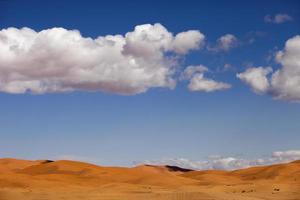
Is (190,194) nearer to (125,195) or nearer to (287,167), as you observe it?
(125,195)

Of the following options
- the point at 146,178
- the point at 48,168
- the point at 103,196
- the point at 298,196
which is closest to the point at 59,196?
the point at 103,196

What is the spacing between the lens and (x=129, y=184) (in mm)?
43688

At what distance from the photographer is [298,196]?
34.3m

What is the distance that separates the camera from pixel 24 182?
42.8 m

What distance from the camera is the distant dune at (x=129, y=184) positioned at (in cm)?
3127

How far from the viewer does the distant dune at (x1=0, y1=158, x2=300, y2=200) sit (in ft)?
103

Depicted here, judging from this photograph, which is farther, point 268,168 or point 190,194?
point 268,168

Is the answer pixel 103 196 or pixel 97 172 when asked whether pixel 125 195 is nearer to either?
pixel 103 196

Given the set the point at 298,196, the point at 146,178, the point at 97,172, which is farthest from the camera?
the point at 97,172

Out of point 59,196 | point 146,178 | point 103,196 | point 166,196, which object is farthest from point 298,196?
point 146,178

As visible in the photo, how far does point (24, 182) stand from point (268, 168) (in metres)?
43.2

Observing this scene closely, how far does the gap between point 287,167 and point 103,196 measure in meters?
46.0

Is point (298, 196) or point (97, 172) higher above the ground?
point (97, 172)

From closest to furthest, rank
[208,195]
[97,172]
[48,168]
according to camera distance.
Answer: [208,195] < [97,172] < [48,168]
